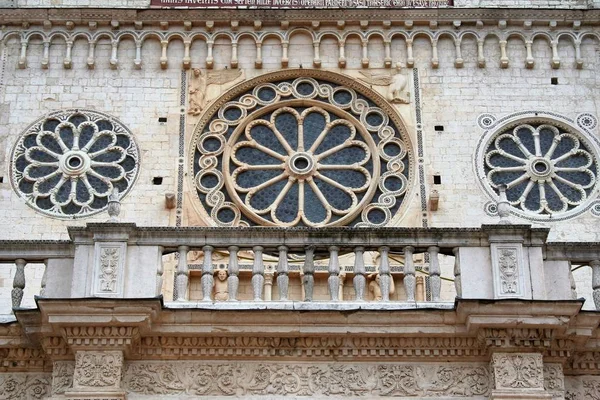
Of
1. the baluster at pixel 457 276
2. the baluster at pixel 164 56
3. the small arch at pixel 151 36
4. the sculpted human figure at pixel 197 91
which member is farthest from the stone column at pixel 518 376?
the small arch at pixel 151 36

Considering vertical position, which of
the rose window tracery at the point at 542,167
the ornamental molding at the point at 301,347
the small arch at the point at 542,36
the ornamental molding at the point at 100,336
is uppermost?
the small arch at the point at 542,36

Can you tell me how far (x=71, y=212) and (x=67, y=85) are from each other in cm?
179

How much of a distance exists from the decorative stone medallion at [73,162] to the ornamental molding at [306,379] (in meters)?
4.04

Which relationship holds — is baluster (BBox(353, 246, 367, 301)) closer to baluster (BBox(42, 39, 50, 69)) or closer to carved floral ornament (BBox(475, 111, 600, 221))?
carved floral ornament (BBox(475, 111, 600, 221))

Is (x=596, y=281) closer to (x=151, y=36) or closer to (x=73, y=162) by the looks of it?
(x=73, y=162)

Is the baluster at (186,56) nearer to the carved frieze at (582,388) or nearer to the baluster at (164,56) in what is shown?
the baluster at (164,56)

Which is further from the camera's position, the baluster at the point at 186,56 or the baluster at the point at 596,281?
the baluster at the point at 186,56

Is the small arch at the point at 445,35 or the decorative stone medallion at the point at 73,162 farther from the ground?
the small arch at the point at 445,35

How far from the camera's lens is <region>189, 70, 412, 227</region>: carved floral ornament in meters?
16.8

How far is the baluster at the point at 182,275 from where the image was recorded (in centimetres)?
1337

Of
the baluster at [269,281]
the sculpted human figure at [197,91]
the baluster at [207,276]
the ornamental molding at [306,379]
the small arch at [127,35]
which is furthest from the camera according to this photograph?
the small arch at [127,35]

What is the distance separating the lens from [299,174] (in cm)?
1697

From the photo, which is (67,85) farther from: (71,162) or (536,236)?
(536,236)

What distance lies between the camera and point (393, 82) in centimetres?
1755
